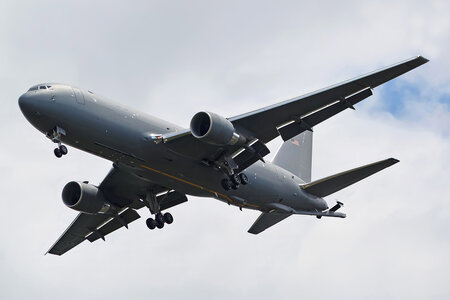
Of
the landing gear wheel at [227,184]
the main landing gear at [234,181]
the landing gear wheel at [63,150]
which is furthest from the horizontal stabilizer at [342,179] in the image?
the landing gear wheel at [63,150]

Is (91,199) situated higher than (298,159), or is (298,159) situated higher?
(298,159)

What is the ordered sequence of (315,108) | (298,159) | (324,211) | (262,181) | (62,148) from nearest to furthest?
(62,148), (315,108), (262,181), (324,211), (298,159)

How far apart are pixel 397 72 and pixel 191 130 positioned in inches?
378

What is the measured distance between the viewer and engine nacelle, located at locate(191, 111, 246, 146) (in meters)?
36.7

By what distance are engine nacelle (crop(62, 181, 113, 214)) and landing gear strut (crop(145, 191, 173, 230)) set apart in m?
2.54

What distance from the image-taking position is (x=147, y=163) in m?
38.5

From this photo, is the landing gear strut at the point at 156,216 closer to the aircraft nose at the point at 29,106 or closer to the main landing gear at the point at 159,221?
the main landing gear at the point at 159,221

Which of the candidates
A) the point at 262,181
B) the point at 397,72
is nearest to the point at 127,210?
the point at 262,181

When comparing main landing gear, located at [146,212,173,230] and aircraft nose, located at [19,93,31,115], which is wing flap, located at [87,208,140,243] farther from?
aircraft nose, located at [19,93,31,115]

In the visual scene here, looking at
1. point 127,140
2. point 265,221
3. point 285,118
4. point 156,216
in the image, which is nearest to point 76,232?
point 156,216

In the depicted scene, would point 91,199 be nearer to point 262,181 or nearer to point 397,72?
point 262,181

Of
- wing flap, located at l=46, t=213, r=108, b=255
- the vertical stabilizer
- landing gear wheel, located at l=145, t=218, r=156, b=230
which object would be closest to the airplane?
landing gear wheel, located at l=145, t=218, r=156, b=230

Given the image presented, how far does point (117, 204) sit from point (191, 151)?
8.32m

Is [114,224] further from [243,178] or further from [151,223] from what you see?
[243,178]
